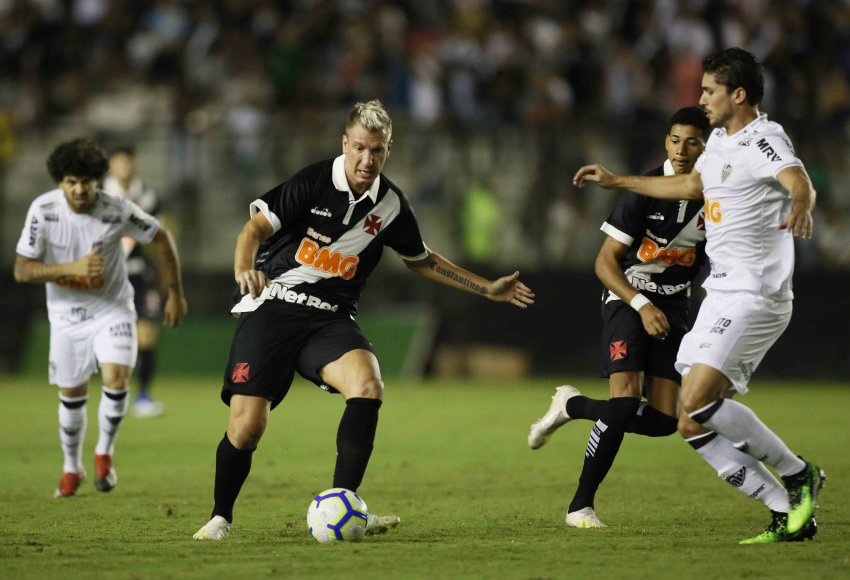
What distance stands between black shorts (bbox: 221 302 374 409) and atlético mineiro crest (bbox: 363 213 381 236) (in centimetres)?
50

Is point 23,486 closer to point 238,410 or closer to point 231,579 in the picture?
point 238,410

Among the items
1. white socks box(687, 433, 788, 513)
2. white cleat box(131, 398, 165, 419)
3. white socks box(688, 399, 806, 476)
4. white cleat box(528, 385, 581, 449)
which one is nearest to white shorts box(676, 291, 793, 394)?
white socks box(688, 399, 806, 476)

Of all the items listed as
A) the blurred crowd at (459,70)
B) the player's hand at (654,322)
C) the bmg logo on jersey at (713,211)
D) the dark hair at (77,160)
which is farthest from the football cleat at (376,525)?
the blurred crowd at (459,70)

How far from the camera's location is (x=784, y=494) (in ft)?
22.5

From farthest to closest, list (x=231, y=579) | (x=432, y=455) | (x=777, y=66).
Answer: (x=777, y=66), (x=432, y=455), (x=231, y=579)

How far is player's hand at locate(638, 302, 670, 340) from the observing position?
23.6ft

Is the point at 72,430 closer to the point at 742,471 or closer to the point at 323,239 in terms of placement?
the point at 323,239

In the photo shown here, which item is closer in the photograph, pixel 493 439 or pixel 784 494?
pixel 784 494

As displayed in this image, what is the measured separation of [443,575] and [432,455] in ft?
17.8

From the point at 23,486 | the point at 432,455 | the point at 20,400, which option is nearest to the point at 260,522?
the point at 23,486

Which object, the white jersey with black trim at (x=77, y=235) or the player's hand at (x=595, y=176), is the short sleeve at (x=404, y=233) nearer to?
the player's hand at (x=595, y=176)

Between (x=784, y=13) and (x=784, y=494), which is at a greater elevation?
(x=784, y=13)

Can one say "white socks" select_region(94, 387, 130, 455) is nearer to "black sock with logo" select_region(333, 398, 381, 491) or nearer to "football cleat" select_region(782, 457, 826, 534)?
"black sock with logo" select_region(333, 398, 381, 491)

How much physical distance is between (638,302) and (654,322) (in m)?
0.23
